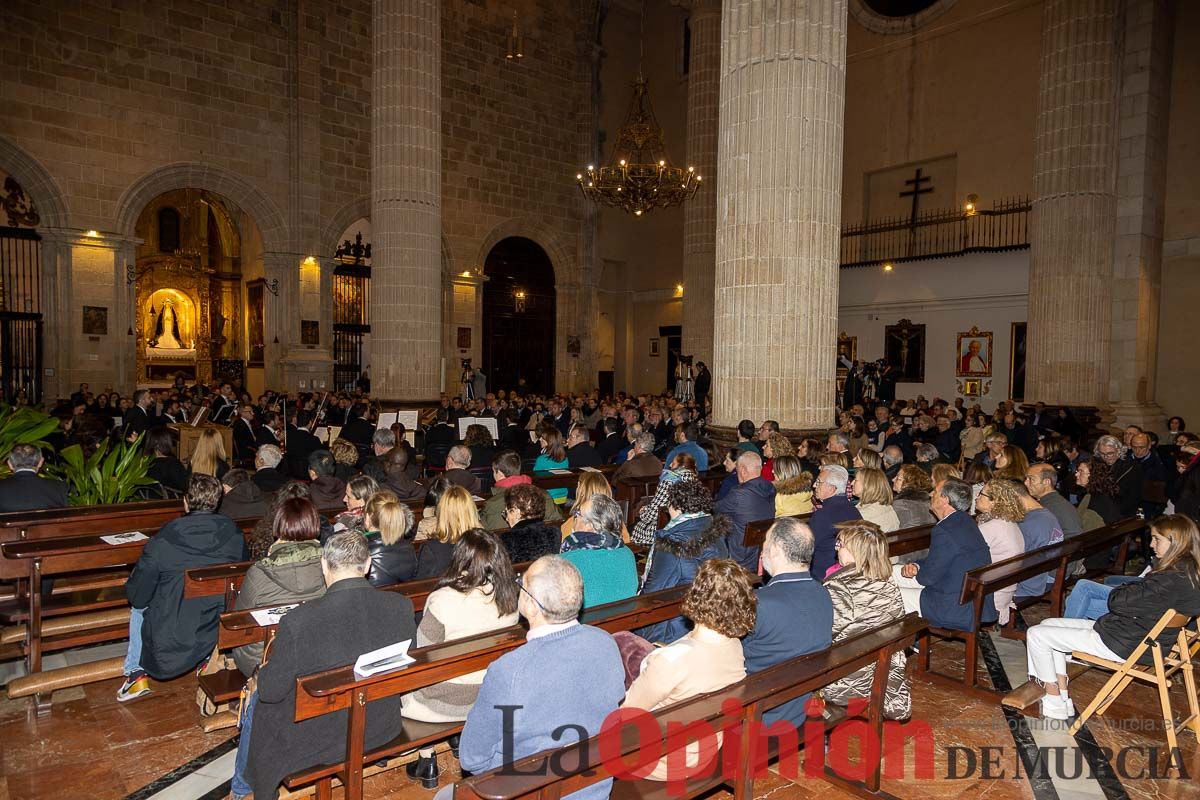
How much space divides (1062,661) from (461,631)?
124 inches

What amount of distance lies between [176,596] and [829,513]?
12.5ft

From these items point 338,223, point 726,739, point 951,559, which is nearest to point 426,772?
point 726,739

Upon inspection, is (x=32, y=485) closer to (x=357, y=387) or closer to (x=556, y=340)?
(x=357, y=387)

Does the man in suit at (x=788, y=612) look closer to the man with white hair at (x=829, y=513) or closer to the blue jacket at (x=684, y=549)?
the blue jacket at (x=684, y=549)

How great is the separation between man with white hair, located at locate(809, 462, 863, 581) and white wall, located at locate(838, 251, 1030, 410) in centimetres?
1344

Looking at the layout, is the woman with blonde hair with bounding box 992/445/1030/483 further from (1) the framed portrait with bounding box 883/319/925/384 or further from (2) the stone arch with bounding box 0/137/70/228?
(2) the stone arch with bounding box 0/137/70/228

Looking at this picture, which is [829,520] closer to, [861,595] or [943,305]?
[861,595]

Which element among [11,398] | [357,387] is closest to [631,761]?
[11,398]

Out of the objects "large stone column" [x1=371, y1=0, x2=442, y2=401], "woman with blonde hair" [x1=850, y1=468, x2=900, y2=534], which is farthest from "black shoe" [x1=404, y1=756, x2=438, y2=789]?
"large stone column" [x1=371, y1=0, x2=442, y2=401]

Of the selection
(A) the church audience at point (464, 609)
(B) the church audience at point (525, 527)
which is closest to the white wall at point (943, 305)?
(B) the church audience at point (525, 527)

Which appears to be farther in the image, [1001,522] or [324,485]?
[324,485]

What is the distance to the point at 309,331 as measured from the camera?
18.5m

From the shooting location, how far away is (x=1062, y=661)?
4.00m

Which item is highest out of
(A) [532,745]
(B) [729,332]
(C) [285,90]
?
(C) [285,90]
